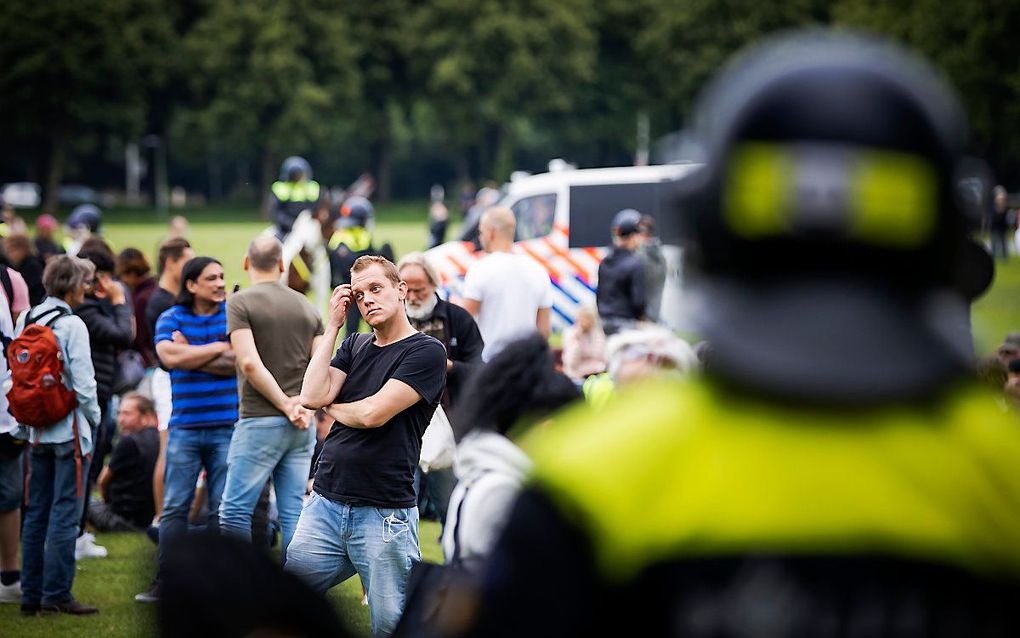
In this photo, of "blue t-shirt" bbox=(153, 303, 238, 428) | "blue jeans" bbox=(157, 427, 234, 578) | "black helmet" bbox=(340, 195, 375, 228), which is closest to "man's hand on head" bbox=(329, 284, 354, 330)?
"blue t-shirt" bbox=(153, 303, 238, 428)

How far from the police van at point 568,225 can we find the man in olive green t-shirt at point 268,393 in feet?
31.4

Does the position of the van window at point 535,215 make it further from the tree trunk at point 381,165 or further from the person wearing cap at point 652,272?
the tree trunk at point 381,165

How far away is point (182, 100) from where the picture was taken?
2864 inches

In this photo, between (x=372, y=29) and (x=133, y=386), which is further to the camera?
(x=372, y=29)

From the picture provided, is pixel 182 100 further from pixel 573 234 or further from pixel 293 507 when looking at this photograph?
pixel 293 507

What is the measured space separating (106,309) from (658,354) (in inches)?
211

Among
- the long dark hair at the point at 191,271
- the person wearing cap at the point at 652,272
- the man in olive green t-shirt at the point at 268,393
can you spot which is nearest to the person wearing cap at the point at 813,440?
the man in olive green t-shirt at the point at 268,393

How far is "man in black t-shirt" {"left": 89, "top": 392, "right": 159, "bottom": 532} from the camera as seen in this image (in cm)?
966

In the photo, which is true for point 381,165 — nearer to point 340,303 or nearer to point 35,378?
point 35,378

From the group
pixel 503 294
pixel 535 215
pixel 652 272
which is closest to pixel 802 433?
pixel 503 294

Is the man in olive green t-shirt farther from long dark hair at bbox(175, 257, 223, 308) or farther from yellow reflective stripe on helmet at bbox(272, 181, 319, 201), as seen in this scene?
yellow reflective stripe on helmet at bbox(272, 181, 319, 201)

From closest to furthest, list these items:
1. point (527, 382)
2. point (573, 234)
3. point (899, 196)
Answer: point (899, 196) < point (527, 382) < point (573, 234)

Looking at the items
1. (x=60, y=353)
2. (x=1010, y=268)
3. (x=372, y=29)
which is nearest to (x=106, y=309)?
(x=60, y=353)

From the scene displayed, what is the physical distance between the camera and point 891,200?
1.37m
